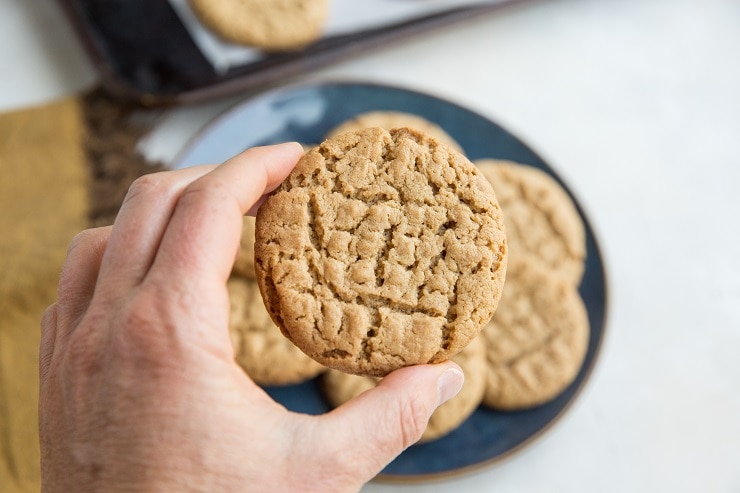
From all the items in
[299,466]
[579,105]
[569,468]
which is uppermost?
[299,466]

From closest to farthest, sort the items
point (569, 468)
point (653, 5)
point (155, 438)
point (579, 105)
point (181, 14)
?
1. point (155, 438)
2. point (569, 468)
3. point (181, 14)
4. point (579, 105)
5. point (653, 5)

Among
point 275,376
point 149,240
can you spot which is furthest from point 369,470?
point 275,376

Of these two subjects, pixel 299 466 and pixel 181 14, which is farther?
pixel 181 14

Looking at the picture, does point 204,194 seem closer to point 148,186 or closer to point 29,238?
point 148,186

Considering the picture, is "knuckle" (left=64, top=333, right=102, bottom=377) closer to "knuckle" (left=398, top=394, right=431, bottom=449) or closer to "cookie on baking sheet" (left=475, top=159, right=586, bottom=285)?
"knuckle" (left=398, top=394, right=431, bottom=449)

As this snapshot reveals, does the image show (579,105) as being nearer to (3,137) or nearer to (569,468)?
(569,468)

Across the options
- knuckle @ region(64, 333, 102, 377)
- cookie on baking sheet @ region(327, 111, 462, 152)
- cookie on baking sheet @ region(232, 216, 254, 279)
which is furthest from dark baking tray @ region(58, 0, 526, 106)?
knuckle @ region(64, 333, 102, 377)

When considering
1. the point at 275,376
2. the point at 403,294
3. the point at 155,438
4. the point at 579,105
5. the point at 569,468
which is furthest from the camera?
the point at 579,105
